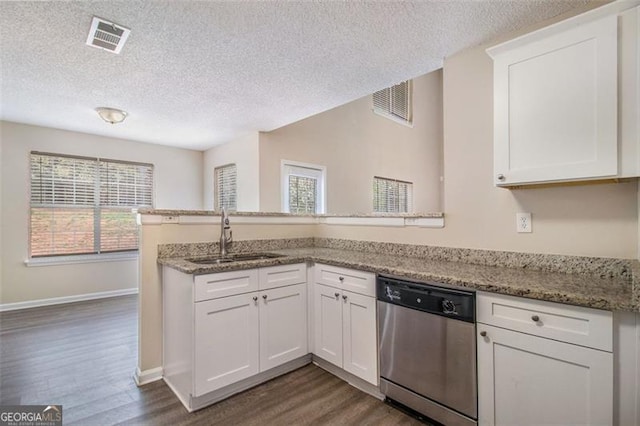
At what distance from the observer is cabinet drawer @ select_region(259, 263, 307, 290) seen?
2.18 meters

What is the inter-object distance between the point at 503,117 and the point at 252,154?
341 centimetres

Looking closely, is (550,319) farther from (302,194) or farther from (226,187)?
(226,187)

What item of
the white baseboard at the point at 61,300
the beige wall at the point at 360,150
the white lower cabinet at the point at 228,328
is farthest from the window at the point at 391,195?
the white baseboard at the point at 61,300

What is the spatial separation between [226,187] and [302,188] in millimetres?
1464

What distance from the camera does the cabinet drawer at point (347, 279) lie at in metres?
2.01

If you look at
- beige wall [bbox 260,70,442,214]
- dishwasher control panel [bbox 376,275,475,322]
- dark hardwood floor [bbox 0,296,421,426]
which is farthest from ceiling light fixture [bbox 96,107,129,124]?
dishwasher control panel [bbox 376,275,475,322]

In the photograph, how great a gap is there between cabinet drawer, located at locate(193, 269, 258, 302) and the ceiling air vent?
172 centimetres

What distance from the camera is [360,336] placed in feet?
6.81

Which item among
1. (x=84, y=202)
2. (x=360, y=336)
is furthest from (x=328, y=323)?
(x=84, y=202)

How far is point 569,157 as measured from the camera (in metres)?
1.48

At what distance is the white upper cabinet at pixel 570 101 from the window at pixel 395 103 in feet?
13.8

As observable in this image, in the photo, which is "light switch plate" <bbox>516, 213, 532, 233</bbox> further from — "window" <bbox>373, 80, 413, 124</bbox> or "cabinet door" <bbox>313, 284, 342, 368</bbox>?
"window" <bbox>373, 80, 413, 124</bbox>

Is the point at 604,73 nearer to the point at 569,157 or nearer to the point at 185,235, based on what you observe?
the point at 569,157

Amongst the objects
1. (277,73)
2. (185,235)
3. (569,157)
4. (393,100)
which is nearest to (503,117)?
(569,157)
